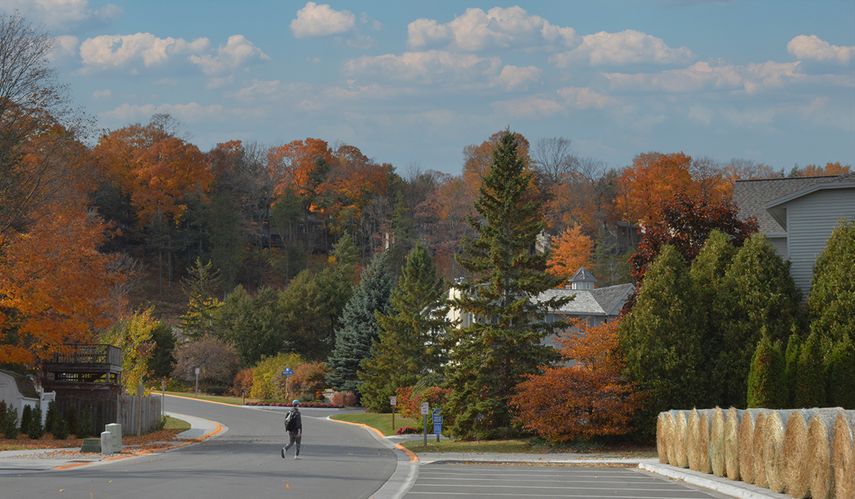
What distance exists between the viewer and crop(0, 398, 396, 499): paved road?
783 inches

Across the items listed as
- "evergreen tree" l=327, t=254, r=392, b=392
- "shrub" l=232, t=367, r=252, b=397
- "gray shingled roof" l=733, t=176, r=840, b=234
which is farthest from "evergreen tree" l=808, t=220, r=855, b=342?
"shrub" l=232, t=367, r=252, b=397

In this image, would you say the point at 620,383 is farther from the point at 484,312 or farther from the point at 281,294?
the point at 281,294

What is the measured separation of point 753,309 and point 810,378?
3.81m

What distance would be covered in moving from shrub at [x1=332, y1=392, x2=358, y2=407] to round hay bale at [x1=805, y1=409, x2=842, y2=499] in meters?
60.1

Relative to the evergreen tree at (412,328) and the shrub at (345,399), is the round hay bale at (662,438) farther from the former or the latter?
the shrub at (345,399)

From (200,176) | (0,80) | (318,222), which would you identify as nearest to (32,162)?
(0,80)

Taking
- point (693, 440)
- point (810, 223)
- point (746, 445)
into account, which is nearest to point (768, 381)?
point (810, 223)

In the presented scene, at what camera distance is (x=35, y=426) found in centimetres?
3978

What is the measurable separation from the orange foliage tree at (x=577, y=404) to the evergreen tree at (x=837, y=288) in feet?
22.3

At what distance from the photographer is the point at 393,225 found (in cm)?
11975

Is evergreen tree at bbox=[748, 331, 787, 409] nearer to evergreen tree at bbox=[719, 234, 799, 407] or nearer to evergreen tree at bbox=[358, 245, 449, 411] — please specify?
evergreen tree at bbox=[719, 234, 799, 407]

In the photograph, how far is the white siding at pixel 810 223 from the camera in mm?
38781

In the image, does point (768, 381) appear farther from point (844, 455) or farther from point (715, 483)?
point (844, 455)

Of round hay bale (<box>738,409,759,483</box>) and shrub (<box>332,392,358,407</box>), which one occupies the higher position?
round hay bale (<box>738,409,759,483</box>)
